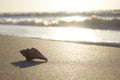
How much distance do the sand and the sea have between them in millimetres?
1428

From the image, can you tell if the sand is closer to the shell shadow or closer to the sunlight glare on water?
the shell shadow

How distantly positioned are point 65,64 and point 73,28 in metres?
11.8

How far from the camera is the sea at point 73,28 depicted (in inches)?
514

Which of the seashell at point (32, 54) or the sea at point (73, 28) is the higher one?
the seashell at point (32, 54)

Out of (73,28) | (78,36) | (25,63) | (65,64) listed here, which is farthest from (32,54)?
(73,28)

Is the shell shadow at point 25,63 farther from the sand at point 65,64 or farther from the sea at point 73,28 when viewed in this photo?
the sea at point 73,28

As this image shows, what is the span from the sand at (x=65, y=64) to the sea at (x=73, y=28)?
Answer: 1.43 meters

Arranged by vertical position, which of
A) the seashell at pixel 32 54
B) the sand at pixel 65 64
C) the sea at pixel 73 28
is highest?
the seashell at pixel 32 54

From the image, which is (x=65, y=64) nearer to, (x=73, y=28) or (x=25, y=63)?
(x=25, y=63)

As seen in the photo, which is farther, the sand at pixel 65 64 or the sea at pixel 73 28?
the sea at pixel 73 28

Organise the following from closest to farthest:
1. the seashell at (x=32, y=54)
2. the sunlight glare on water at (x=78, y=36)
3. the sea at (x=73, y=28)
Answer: the seashell at (x=32, y=54) < the sunlight glare on water at (x=78, y=36) < the sea at (x=73, y=28)

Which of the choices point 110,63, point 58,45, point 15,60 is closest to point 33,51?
point 15,60

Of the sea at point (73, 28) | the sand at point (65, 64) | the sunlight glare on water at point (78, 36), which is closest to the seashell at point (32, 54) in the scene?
the sand at point (65, 64)

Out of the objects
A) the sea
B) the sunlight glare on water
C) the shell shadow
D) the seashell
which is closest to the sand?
the shell shadow
